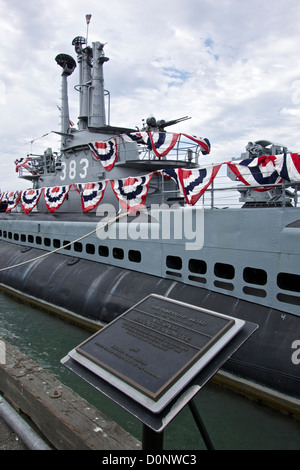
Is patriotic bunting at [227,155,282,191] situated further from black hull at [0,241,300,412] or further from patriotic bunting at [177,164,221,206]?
black hull at [0,241,300,412]

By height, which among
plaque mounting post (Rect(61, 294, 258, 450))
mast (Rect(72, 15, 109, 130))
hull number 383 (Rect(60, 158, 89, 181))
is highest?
mast (Rect(72, 15, 109, 130))

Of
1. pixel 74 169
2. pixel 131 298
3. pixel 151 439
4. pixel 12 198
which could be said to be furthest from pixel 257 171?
pixel 12 198

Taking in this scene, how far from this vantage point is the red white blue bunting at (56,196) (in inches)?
658

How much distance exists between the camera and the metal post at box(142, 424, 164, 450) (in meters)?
2.98

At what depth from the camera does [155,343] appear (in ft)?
12.1

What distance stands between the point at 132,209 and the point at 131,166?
11.8ft

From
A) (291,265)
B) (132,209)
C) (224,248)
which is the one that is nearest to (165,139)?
(132,209)

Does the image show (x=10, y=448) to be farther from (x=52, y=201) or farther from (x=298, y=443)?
(x=52, y=201)

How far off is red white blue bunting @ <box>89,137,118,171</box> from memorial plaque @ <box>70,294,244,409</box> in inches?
439

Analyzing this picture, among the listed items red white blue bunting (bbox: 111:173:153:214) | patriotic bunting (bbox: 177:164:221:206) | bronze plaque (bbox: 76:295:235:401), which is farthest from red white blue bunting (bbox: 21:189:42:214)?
bronze plaque (bbox: 76:295:235:401)

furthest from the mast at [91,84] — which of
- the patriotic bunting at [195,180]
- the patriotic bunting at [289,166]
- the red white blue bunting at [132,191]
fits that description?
the patriotic bunting at [289,166]

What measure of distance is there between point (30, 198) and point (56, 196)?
11.1 ft
